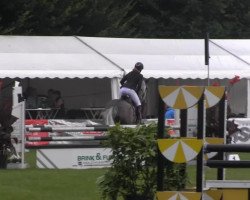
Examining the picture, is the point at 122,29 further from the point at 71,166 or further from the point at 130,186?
the point at 130,186

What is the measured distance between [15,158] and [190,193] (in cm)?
754

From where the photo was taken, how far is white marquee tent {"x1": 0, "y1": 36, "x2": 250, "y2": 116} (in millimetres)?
23141

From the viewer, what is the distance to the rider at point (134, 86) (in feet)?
62.0

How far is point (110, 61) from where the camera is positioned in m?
24.2

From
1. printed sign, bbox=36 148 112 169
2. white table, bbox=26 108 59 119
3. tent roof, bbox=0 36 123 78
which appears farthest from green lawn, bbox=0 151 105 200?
white table, bbox=26 108 59 119

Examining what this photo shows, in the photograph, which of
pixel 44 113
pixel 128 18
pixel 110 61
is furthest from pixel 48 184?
pixel 128 18

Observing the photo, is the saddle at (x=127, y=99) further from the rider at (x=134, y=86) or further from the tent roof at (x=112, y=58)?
the tent roof at (x=112, y=58)

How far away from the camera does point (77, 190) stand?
448 inches

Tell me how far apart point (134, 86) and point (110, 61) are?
16.5 ft

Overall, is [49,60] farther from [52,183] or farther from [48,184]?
[48,184]

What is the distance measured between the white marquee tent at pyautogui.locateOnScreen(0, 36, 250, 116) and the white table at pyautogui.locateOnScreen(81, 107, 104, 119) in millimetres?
1304

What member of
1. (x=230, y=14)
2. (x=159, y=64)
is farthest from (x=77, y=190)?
(x=230, y=14)

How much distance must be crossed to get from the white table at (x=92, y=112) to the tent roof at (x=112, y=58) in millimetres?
2232

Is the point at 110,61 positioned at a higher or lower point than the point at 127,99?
higher
